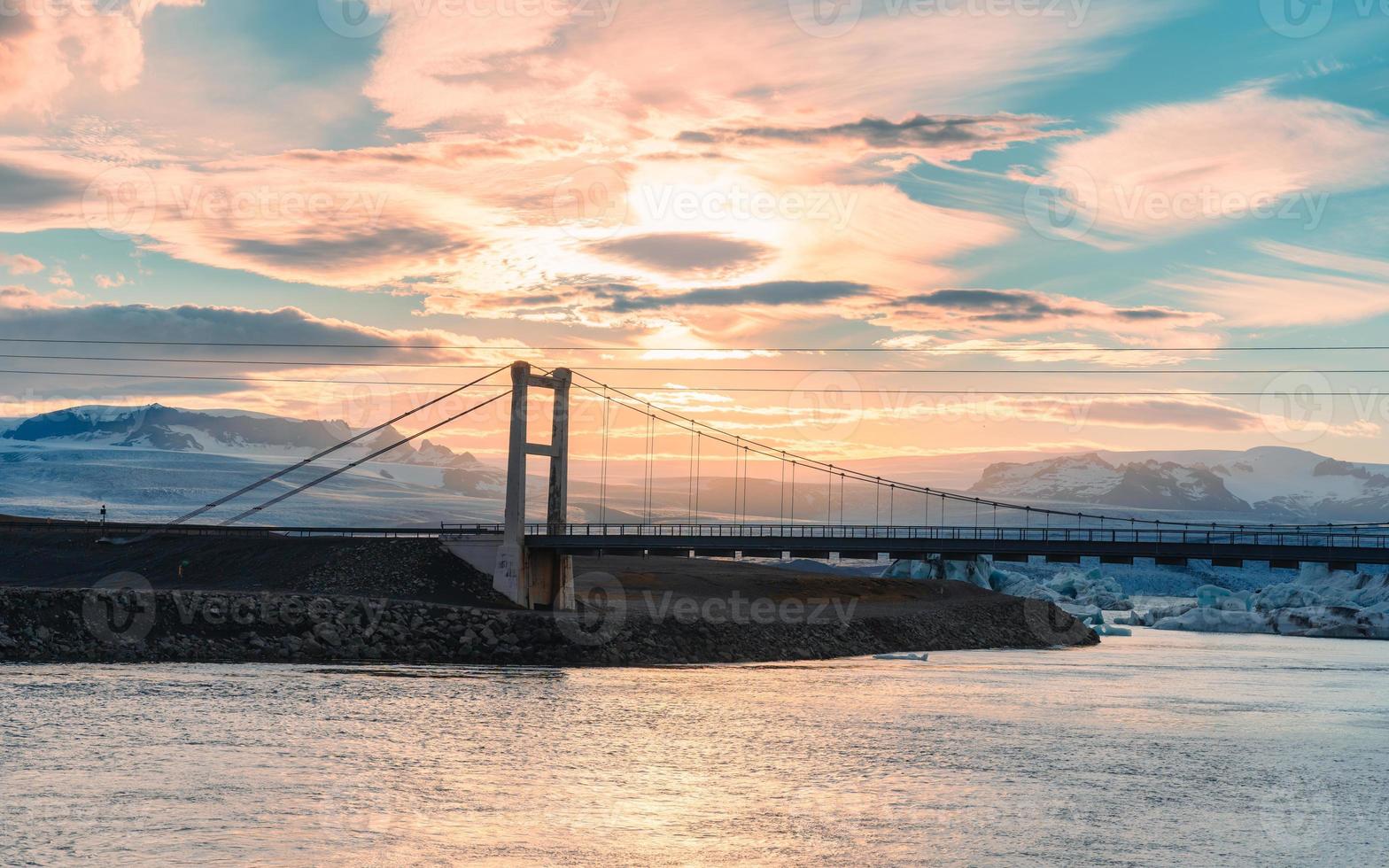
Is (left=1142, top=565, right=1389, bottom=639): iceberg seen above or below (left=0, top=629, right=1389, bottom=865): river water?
below

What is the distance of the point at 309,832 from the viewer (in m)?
22.9

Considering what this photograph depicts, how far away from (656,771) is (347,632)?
103ft

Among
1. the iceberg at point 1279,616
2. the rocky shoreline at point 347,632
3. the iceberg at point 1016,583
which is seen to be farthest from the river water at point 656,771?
the iceberg at point 1279,616

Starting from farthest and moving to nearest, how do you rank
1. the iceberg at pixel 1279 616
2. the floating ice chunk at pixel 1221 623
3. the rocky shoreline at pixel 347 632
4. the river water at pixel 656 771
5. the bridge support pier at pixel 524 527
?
the floating ice chunk at pixel 1221 623 → the iceberg at pixel 1279 616 → the bridge support pier at pixel 524 527 → the rocky shoreline at pixel 347 632 → the river water at pixel 656 771

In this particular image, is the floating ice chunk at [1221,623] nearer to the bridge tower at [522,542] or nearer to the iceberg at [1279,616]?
the iceberg at [1279,616]

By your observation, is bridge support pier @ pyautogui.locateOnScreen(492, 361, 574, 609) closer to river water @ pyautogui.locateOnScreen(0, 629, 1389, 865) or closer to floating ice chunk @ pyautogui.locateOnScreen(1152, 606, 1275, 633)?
river water @ pyautogui.locateOnScreen(0, 629, 1389, 865)

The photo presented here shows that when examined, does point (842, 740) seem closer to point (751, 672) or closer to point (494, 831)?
point (494, 831)

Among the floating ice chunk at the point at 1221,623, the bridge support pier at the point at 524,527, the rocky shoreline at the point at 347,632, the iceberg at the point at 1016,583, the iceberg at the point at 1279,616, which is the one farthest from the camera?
the floating ice chunk at the point at 1221,623

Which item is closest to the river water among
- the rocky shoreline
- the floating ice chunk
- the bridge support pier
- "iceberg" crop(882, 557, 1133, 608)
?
the rocky shoreline

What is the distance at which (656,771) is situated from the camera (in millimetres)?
31281

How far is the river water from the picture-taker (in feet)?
75.1

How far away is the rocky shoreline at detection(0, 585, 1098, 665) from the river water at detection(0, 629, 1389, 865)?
13.4 feet

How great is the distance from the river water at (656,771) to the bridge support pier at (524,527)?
50.6 feet

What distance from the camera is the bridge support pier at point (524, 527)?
71.6 metres
